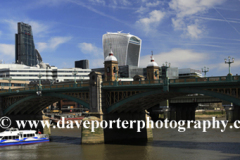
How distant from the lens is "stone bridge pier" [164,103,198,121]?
420ft

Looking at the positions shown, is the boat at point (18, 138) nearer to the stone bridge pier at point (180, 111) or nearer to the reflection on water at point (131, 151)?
the reflection on water at point (131, 151)

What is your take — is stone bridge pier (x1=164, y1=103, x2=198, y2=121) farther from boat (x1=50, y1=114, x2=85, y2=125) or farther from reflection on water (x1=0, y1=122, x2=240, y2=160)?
reflection on water (x1=0, y1=122, x2=240, y2=160)

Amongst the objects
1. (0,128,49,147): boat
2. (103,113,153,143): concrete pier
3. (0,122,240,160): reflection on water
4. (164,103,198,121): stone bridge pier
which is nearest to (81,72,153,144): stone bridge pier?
(103,113,153,143): concrete pier

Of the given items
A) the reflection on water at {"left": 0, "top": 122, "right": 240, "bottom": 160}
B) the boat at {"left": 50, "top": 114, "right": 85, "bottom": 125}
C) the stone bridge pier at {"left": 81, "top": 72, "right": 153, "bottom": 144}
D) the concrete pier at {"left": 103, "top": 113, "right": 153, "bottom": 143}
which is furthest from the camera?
the boat at {"left": 50, "top": 114, "right": 85, "bottom": 125}

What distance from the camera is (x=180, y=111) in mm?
131625

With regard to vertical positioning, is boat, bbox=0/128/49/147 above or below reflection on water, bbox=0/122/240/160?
above

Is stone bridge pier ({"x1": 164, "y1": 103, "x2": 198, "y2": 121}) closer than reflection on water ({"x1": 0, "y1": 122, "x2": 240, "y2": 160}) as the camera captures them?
No

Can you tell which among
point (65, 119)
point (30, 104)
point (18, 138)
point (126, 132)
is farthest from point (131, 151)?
point (65, 119)

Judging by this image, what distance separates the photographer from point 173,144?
5981 centimetres

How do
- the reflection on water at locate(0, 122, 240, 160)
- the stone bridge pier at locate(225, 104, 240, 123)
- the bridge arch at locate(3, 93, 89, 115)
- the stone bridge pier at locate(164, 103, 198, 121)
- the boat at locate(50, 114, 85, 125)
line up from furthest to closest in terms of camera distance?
the stone bridge pier at locate(164, 103, 198, 121)
the boat at locate(50, 114, 85, 125)
the stone bridge pier at locate(225, 104, 240, 123)
the bridge arch at locate(3, 93, 89, 115)
the reflection on water at locate(0, 122, 240, 160)

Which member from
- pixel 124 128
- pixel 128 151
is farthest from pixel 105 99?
pixel 128 151

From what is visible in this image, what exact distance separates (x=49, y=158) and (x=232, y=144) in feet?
98.1

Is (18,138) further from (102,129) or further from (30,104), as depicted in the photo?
(102,129)

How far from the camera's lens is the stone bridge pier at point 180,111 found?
12812 centimetres
